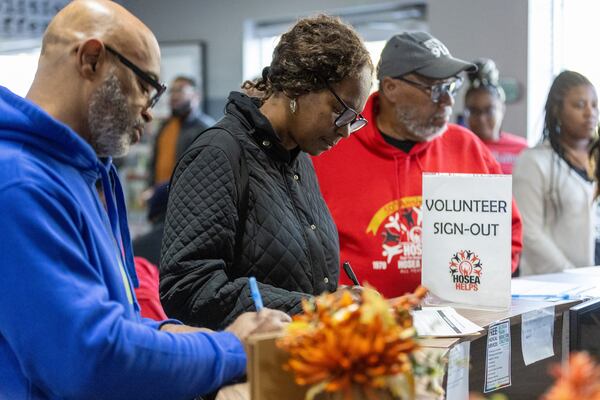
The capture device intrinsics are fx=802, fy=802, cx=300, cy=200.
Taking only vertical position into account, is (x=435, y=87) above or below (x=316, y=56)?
below

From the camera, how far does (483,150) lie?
2807 millimetres

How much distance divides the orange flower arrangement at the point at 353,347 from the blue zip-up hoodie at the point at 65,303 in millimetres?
284

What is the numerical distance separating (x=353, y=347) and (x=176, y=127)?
6.19 m

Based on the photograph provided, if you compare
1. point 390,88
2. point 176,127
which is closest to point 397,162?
point 390,88

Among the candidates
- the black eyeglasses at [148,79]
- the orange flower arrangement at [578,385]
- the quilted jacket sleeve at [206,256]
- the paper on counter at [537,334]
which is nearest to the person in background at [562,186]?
the paper on counter at [537,334]

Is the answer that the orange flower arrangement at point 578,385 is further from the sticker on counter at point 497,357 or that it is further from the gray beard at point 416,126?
the gray beard at point 416,126

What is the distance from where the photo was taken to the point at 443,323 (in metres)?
1.90

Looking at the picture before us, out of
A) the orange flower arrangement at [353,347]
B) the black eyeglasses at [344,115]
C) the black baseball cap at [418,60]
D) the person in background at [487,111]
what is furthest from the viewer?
the person in background at [487,111]

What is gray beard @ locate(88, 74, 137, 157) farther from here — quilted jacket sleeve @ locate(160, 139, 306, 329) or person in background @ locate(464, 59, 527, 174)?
person in background @ locate(464, 59, 527, 174)

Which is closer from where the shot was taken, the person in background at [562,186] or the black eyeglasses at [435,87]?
the black eyeglasses at [435,87]

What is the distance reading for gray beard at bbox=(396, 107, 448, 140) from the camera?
266cm

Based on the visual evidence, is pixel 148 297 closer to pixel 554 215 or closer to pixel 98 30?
pixel 98 30

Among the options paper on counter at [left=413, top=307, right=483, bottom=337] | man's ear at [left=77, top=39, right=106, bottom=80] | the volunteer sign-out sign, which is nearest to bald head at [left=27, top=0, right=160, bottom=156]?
man's ear at [left=77, top=39, right=106, bottom=80]

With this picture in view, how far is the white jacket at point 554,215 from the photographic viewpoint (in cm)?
341
